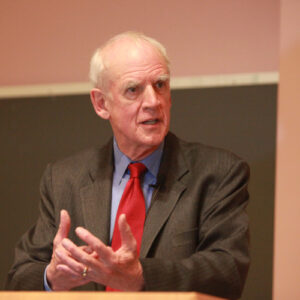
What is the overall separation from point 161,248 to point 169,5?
155cm

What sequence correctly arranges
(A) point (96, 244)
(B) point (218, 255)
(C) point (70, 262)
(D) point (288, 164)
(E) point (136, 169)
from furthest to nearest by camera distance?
1. (D) point (288, 164)
2. (E) point (136, 169)
3. (B) point (218, 255)
4. (C) point (70, 262)
5. (A) point (96, 244)

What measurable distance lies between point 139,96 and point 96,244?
29.0 inches

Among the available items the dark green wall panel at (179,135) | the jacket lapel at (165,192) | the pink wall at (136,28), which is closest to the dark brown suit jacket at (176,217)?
the jacket lapel at (165,192)

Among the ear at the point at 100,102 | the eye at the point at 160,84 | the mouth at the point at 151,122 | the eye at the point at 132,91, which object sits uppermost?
the eye at the point at 160,84

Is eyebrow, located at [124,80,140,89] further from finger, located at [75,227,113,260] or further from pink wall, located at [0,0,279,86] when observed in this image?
pink wall, located at [0,0,279,86]

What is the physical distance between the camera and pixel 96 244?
63.2 inches

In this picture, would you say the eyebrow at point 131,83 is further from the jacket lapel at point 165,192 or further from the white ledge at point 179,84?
the white ledge at point 179,84

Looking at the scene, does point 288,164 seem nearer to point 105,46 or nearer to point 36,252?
point 105,46

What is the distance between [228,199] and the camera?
6.74 feet

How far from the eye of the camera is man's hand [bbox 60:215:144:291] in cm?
162

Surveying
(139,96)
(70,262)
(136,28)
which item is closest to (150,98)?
(139,96)

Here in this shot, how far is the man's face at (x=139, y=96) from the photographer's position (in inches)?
84.4

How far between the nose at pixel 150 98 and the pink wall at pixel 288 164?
0.77 m

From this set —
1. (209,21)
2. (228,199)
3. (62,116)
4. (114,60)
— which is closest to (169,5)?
(209,21)
